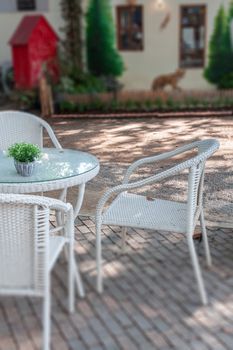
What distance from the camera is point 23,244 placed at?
7.71ft

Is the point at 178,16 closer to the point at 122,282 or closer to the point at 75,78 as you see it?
the point at 75,78

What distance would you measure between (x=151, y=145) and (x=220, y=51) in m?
6.97

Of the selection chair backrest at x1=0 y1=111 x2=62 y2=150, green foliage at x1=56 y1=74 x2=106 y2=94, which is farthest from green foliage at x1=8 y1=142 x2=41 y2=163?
green foliage at x1=56 y1=74 x2=106 y2=94

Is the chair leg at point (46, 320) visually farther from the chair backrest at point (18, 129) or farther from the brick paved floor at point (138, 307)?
the chair backrest at point (18, 129)

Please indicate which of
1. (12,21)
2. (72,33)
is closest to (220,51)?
(72,33)

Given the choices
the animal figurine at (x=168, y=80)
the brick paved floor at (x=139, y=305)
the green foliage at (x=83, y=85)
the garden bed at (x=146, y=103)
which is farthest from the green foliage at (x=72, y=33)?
the brick paved floor at (x=139, y=305)

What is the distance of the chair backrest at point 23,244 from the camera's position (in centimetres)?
225

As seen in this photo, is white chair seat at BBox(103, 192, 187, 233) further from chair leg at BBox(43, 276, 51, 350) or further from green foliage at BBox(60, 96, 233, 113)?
green foliage at BBox(60, 96, 233, 113)

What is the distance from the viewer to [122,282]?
10.7 ft

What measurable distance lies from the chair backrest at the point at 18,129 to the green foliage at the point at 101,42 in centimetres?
989

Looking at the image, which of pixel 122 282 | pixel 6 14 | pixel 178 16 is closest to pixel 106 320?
pixel 122 282

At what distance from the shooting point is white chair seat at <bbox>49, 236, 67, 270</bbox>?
105 inches

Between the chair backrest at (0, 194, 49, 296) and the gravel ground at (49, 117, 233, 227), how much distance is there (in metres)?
2.08

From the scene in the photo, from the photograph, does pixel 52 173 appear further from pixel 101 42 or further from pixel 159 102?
pixel 101 42
